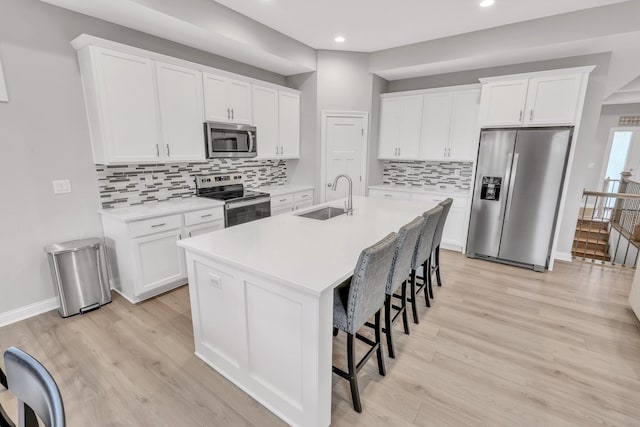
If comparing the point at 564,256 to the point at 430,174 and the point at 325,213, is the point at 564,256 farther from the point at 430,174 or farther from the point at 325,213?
the point at 325,213

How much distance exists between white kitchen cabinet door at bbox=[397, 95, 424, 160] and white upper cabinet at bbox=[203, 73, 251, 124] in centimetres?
239

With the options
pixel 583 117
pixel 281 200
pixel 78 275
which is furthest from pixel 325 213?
pixel 583 117

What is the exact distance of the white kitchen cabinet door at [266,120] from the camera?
3955 mm

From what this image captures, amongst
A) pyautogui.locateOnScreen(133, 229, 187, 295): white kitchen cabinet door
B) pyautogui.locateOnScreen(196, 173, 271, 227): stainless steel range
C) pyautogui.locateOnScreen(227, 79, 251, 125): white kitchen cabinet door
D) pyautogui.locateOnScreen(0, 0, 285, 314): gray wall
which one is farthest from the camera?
pyautogui.locateOnScreen(227, 79, 251, 125): white kitchen cabinet door

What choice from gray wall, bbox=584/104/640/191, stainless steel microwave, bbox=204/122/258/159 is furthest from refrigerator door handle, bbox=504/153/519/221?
gray wall, bbox=584/104/640/191

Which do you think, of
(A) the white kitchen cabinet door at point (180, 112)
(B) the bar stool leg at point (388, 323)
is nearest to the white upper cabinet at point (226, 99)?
(A) the white kitchen cabinet door at point (180, 112)

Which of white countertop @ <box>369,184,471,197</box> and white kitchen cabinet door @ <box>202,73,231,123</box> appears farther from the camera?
white countertop @ <box>369,184,471,197</box>

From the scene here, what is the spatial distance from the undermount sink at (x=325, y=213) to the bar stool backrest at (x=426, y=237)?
819 millimetres

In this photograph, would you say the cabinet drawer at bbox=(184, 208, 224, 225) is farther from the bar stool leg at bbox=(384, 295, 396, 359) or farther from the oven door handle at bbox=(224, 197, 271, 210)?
the bar stool leg at bbox=(384, 295, 396, 359)

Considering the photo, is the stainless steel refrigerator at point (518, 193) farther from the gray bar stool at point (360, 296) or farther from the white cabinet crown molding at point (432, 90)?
the gray bar stool at point (360, 296)

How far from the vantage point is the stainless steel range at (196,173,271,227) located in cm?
347

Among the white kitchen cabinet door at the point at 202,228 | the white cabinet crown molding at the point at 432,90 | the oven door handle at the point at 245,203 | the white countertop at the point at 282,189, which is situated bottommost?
the white kitchen cabinet door at the point at 202,228

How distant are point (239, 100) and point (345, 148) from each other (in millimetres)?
1777

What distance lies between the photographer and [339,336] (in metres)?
2.39
